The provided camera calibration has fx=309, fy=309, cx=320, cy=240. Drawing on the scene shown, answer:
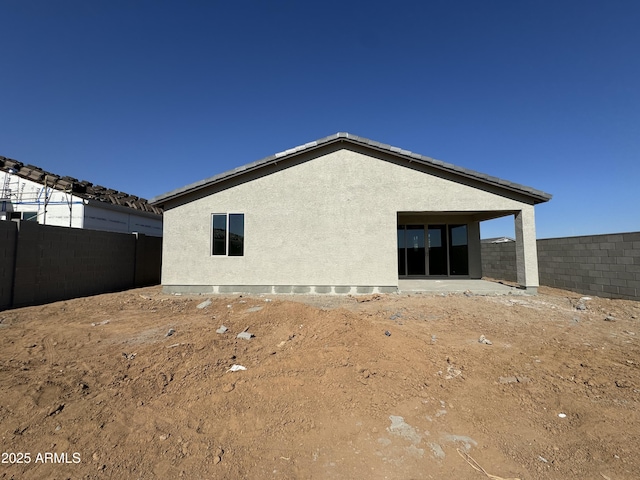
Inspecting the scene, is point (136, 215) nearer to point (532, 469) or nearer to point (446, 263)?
point (446, 263)

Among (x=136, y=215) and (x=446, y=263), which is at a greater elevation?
(x=136, y=215)

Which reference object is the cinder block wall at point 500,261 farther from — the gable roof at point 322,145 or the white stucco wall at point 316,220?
the white stucco wall at point 316,220

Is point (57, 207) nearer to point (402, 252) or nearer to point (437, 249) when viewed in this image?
→ point (402, 252)

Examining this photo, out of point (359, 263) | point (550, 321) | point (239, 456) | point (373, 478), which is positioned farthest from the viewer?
point (359, 263)

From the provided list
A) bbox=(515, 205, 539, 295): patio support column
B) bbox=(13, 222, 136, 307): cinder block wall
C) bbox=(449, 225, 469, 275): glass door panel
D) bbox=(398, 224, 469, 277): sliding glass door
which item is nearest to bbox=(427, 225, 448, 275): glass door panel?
bbox=(398, 224, 469, 277): sliding glass door

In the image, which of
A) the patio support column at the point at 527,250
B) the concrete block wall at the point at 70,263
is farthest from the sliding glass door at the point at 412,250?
the concrete block wall at the point at 70,263

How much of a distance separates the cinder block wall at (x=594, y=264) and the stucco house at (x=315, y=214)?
2.62 m

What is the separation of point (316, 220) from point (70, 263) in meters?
8.30

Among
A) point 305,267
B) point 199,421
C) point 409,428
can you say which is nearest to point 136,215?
point 305,267

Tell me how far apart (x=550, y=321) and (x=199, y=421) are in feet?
24.1

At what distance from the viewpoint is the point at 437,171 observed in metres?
10.9

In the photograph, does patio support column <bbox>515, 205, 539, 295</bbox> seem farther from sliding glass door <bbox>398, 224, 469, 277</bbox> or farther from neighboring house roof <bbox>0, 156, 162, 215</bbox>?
neighboring house roof <bbox>0, 156, 162, 215</bbox>

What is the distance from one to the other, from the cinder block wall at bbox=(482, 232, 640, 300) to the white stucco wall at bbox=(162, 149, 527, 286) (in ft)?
10.4

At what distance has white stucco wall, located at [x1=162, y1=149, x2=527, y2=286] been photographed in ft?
35.2
